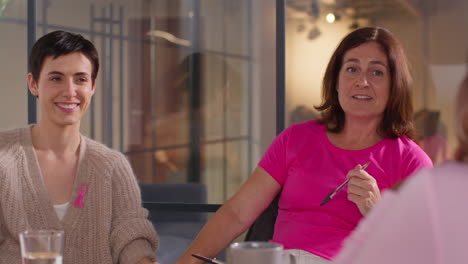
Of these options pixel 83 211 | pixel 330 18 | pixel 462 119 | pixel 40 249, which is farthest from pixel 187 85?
pixel 462 119

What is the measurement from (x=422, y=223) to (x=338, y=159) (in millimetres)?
1357

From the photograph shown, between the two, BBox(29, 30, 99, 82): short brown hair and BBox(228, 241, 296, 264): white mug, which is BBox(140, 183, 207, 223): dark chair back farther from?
BBox(228, 241, 296, 264): white mug

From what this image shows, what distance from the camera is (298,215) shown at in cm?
203

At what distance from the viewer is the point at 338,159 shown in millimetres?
2057

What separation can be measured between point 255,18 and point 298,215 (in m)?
7.53

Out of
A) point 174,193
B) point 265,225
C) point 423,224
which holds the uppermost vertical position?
point 423,224

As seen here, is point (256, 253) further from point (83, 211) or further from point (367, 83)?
point (367, 83)

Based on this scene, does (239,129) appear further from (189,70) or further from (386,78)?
(386,78)

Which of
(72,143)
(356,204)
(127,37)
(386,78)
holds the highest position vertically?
(127,37)

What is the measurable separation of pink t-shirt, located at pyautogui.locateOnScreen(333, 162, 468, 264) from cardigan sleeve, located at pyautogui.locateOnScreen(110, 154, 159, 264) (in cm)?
121

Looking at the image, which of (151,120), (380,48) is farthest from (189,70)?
(380,48)

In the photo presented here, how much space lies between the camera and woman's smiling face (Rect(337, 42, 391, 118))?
6.81 feet

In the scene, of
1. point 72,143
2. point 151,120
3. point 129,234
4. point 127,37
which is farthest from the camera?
point 151,120

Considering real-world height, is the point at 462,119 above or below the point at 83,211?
above
